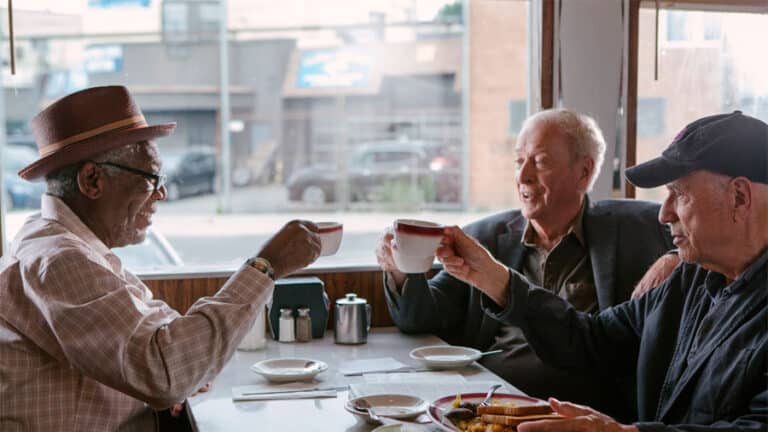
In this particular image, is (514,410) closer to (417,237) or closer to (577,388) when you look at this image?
(417,237)

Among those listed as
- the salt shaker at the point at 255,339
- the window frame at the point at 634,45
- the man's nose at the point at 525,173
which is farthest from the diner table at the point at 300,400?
the window frame at the point at 634,45

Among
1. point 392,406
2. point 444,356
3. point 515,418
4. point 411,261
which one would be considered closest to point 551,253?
point 444,356

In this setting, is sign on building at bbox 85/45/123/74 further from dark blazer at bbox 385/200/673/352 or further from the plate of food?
the plate of food

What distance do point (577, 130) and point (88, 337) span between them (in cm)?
192

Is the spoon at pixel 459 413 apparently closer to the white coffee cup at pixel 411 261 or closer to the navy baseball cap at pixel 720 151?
the white coffee cup at pixel 411 261

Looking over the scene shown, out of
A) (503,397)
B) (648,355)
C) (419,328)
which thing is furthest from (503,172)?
(503,397)

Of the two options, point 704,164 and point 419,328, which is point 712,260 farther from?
point 419,328

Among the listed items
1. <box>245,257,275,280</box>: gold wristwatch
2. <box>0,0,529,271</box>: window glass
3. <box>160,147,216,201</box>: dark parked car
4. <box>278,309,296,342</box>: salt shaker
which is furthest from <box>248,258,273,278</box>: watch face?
<box>160,147,216,201</box>: dark parked car

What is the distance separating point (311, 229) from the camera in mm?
2127

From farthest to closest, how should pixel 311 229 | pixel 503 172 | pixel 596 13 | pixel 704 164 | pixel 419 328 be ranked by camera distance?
pixel 503 172
pixel 596 13
pixel 419 328
pixel 311 229
pixel 704 164

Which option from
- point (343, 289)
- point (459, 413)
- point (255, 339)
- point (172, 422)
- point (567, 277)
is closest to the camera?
point (459, 413)

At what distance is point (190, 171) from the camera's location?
3.41 m

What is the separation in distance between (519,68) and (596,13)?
1.22ft

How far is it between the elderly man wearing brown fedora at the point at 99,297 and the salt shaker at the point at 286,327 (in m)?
0.75
